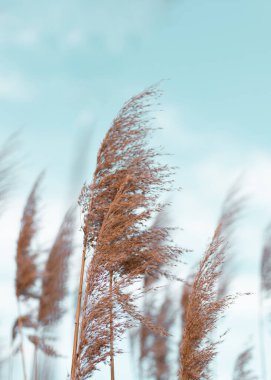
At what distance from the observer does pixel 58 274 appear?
7352 mm

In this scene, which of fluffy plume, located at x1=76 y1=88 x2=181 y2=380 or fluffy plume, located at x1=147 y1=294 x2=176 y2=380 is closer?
fluffy plume, located at x1=76 y1=88 x2=181 y2=380

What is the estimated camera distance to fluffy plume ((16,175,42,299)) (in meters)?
10.8

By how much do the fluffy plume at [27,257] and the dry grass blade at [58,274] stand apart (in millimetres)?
608

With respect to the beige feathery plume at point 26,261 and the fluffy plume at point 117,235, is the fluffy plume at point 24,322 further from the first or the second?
the fluffy plume at point 117,235

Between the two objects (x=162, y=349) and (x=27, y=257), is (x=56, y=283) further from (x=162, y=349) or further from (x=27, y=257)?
(x=162, y=349)

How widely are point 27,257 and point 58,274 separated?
12.0ft

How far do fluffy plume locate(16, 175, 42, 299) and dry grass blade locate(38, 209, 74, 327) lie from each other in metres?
0.61

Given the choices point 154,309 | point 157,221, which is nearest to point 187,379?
point 157,221

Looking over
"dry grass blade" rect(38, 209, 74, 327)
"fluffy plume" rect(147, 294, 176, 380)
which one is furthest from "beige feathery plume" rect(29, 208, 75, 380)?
"fluffy plume" rect(147, 294, 176, 380)

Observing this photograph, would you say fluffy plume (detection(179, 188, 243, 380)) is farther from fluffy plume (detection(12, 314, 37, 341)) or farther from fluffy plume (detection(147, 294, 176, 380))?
fluffy plume (detection(147, 294, 176, 380))

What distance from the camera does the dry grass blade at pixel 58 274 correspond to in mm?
6588

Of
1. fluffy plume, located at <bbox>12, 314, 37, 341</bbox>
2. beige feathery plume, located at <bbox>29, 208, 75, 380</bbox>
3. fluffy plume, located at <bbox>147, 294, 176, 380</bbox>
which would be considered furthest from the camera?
fluffy plume, located at <bbox>147, 294, 176, 380</bbox>

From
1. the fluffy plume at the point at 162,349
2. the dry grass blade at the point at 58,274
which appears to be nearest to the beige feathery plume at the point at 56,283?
the dry grass blade at the point at 58,274

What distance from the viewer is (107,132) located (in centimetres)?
735
